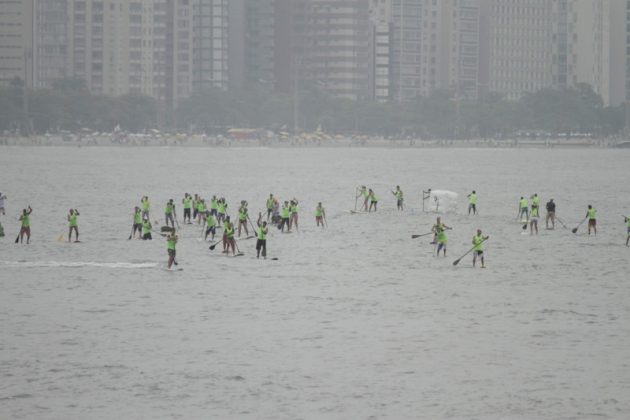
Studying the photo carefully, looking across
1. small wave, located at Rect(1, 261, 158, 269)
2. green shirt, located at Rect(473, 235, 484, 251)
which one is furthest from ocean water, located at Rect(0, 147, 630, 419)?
green shirt, located at Rect(473, 235, 484, 251)

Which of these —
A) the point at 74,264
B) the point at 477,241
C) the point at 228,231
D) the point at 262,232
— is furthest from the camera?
the point at 74,264

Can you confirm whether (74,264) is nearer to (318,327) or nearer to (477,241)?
(477,241)

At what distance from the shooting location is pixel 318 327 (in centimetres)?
4556

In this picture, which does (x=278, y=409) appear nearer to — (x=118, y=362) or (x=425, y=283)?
(x=118, y=362)

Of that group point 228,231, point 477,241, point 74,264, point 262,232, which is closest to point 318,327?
point 262,232

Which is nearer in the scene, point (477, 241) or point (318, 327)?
point (318, 327)

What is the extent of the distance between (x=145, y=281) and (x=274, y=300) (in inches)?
265

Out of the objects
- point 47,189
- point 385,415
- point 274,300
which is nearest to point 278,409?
point 385,415

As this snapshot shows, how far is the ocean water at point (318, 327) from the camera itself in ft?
118

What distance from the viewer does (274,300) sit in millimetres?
50656

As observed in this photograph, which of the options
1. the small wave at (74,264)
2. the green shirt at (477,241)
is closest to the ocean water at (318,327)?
the small wave at (74,264)

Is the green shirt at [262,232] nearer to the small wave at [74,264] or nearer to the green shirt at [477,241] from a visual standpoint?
the small wave at [74,264]

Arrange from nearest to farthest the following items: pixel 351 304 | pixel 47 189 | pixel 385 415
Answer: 1. pixel 385 415
2. pixel 351 304
3. pixel 47 189

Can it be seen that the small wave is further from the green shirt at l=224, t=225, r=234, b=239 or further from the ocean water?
the green shirt at l=224, t=225, r=234, b=239
